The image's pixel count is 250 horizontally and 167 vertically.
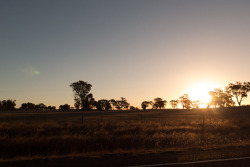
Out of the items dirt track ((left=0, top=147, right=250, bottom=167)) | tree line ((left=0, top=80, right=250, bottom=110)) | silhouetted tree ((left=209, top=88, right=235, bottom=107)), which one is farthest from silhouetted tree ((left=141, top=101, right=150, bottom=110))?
dirt track ((left=0, top=147, right=250, bottom=167))

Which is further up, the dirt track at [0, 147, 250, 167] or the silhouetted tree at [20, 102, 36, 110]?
the silhouetted tree at [20, 102, 36, 110]

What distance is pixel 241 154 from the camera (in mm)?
9664

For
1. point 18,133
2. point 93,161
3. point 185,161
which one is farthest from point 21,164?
point 18,133

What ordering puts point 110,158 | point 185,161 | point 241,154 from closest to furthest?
point 185,161 → point 110,158 → point 241,154

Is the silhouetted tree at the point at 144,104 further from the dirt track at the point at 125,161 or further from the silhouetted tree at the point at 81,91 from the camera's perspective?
the dirt track at the point at 125,161

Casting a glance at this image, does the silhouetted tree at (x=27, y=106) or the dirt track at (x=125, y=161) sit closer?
the dirt track at (x=125, y=161)

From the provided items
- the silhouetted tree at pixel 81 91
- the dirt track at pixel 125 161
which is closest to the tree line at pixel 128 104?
the silhouetted tree at pixel 81 91

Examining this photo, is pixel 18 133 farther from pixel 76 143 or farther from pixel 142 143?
pixel 142 143

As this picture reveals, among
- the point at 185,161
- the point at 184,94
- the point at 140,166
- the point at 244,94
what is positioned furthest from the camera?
the point at 184,94

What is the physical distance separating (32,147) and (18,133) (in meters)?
5.14

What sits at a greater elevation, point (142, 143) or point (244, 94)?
point (244, 94)

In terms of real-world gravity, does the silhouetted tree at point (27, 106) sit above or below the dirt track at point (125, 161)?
above

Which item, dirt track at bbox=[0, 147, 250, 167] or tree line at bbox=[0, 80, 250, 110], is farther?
tree line at bbox=[0, 80, 250, 110]

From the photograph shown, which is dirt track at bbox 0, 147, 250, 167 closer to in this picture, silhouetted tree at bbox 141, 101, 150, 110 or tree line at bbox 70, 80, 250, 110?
tree line at bbox 70, 80, 250, 110
